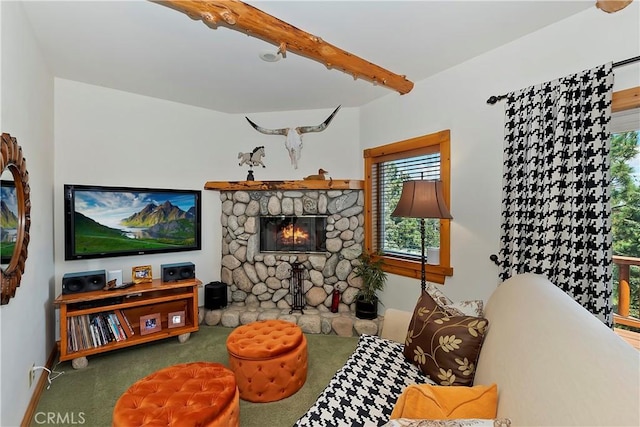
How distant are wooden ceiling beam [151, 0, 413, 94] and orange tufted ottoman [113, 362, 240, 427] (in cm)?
215

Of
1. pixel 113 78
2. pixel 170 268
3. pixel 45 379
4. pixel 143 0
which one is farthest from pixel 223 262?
pixel 143 0

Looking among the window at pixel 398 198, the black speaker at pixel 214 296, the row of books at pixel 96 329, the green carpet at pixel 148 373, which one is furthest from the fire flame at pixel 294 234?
the row of books at pixel 96 329

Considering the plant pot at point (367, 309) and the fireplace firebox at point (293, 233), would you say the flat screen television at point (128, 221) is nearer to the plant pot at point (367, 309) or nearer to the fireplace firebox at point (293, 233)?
the fireplace firebox at point (293, 233)

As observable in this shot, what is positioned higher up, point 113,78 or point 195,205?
point 113,78

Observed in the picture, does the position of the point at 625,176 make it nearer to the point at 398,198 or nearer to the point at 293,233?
the point at 398,198

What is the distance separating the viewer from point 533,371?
931mm

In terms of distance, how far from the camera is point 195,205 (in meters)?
3.56

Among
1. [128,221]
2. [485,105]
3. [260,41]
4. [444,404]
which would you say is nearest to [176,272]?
[128,221]

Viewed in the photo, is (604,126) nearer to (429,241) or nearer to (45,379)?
(429,241)

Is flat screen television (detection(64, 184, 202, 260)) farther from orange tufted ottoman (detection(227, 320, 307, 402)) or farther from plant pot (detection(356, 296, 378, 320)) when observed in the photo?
plant pot (detection(356, 296, 378, 320))

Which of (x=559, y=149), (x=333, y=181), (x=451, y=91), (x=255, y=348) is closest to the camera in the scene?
(x=559, y=149)

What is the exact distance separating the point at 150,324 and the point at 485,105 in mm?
3741

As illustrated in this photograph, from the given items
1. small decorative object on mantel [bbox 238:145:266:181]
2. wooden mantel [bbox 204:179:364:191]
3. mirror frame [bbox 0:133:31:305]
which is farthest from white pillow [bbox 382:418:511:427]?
small decorative object on mantel [bbox 238:145:266:181]

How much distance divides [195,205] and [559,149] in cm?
352
